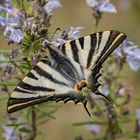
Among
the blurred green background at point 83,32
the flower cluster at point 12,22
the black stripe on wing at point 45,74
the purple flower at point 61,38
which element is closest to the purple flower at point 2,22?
the flower cluster at point 12,22

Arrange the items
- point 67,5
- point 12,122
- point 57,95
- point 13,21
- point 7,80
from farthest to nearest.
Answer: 1. point 67,5
2. point 12,122
3. point 7,80
4. point 13,21
5. point 57,95

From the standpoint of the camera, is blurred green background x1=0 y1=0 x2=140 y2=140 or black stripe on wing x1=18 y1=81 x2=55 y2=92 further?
blurred green background x1=0 y1=0 x2=140 y2=140

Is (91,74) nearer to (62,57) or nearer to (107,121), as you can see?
(62,57)

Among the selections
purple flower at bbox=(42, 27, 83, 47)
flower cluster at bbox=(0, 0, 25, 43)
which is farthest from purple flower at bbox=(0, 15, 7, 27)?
purple flower at bbox=(42, 27, 83, 47)

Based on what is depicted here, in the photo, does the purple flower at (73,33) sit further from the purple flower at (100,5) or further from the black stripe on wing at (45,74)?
the purple flower at (100,5)

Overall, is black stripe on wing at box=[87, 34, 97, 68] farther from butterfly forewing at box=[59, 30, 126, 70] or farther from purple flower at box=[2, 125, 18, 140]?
purple flower at box=[2, 125, 18, 140]

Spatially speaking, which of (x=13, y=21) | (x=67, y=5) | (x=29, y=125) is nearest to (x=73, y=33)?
(x=13, y=21)
